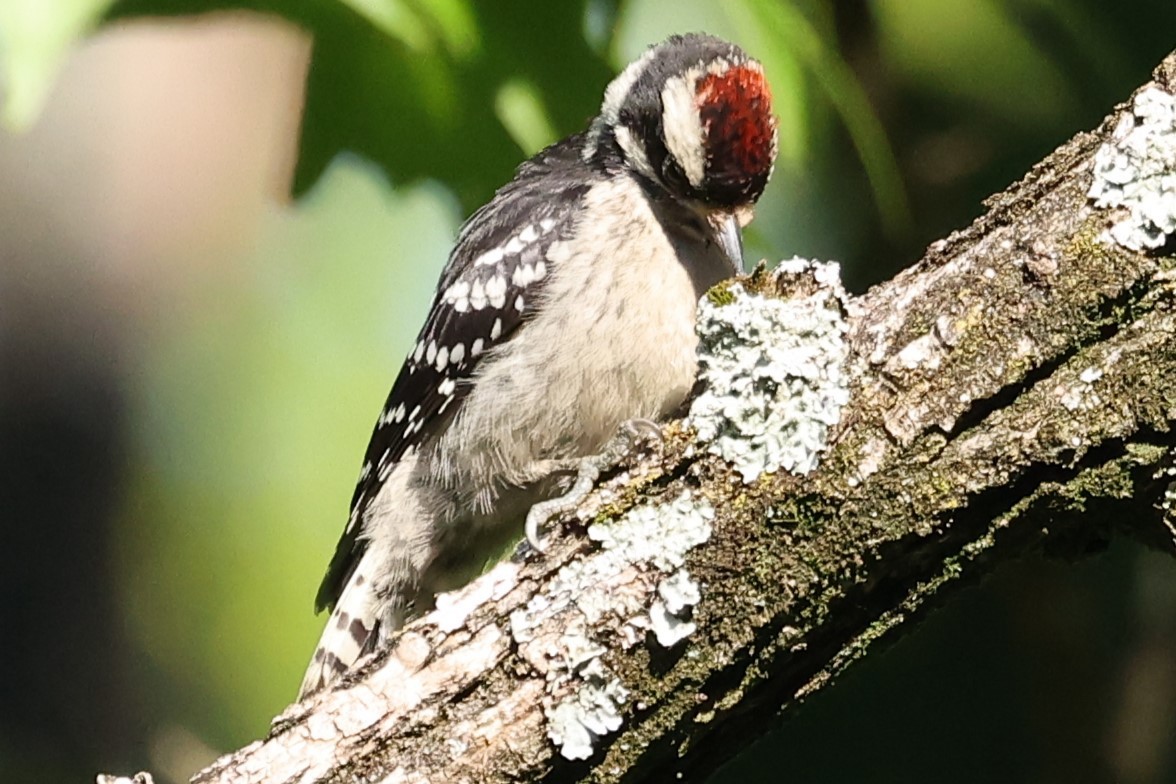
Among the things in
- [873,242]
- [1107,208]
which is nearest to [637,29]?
[873,242]

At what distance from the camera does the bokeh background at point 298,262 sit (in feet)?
6.19

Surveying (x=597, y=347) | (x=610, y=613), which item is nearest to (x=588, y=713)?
(x=610, y=613)

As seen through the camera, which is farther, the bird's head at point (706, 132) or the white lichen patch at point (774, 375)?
the bird's head at point (706, 132)

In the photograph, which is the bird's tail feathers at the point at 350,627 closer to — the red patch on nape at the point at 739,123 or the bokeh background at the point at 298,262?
the bokeh background at the point at 298,262

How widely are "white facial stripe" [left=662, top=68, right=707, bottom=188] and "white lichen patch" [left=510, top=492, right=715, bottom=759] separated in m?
0.65

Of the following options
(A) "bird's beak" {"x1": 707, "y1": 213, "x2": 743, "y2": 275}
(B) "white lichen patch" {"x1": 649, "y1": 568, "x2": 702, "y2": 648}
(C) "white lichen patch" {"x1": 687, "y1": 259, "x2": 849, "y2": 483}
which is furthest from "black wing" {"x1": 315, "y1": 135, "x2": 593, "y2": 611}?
(B) "white lichen patch" {"x1": 649, "y1": 568, "x2": 702, "y2": 648}

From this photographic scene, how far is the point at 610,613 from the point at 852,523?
0.26 m

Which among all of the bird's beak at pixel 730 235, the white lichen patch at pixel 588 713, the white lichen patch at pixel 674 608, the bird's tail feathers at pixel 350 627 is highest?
the bird's beak at pixel 730 235

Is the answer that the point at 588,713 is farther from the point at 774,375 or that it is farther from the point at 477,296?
the point at 477,296

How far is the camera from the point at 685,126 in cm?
169

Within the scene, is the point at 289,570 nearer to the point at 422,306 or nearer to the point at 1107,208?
the point at 422,306

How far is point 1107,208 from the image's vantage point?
1093mm

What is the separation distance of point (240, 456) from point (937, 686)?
1.31 m

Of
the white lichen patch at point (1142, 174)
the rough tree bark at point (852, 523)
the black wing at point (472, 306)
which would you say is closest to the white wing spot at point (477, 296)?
the black wing at point (472, 306)
